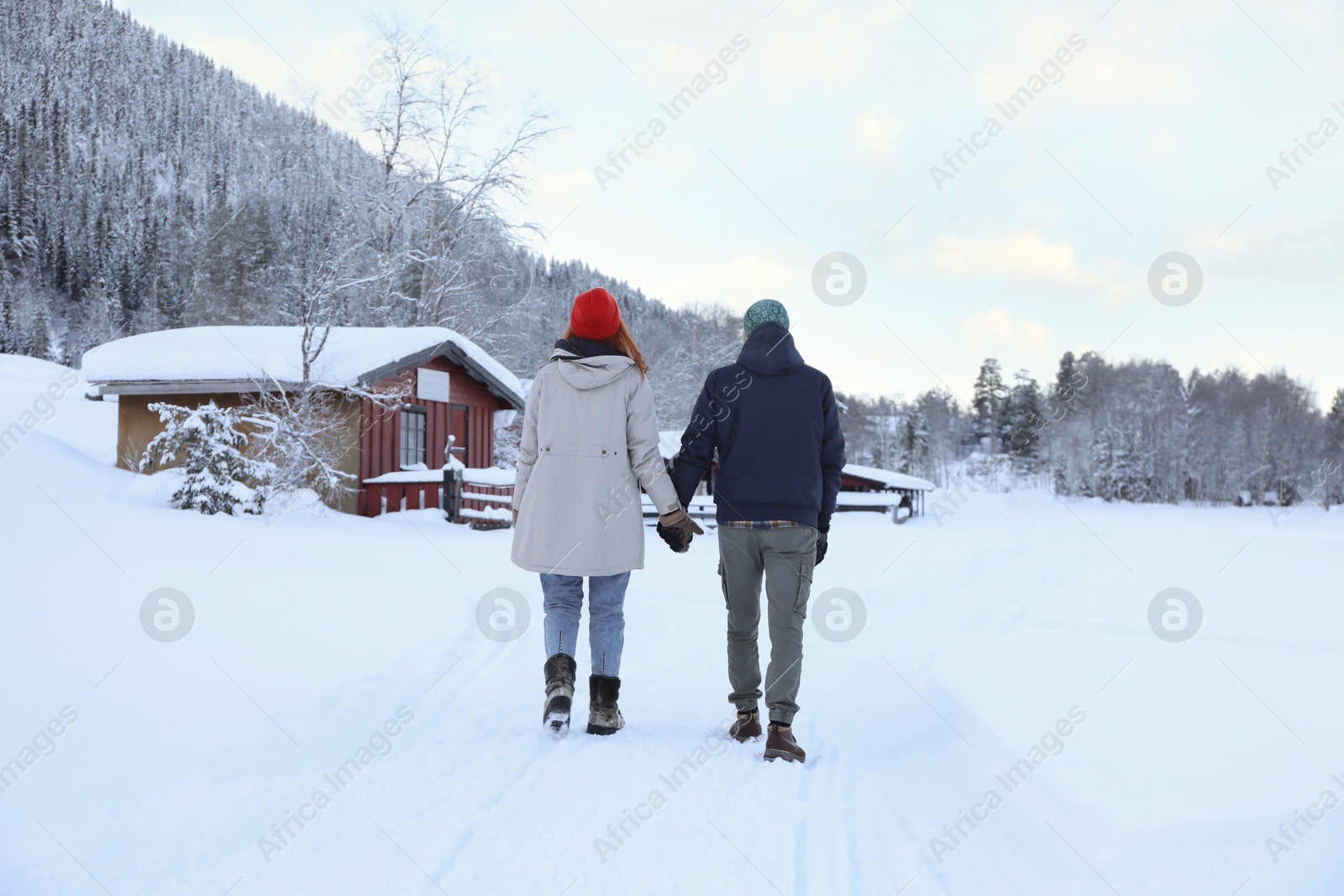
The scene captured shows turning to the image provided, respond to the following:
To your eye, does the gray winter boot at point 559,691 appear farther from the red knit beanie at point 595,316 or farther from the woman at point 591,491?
the red knit beanie at point 595,316

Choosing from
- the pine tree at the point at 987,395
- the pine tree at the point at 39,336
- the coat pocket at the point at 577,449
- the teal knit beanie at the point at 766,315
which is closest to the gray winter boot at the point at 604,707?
the coat pocket at the point at 577,449

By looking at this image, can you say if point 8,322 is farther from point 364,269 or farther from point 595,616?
point 595,616

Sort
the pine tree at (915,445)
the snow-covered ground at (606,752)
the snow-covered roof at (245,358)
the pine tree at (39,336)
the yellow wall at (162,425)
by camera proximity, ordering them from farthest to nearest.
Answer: the pine tree at (915,445)
the pine tree at (39,336)
the yellow wall at (162,425)
the snow-covered roof at (245,358)
the snow-covered ground at (606,752)

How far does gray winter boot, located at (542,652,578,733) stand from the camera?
3316mm

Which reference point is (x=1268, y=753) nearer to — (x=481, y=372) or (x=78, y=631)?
(x=78, y=631)

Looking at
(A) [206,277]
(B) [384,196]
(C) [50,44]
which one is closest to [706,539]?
(B) [384,196]

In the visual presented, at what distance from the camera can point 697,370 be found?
3734 cm

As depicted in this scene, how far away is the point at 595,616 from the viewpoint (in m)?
3.41

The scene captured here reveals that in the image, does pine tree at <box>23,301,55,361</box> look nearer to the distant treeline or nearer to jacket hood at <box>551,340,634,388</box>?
jacket hood at <box>551,340,634,388</box>

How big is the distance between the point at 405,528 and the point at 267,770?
945cm

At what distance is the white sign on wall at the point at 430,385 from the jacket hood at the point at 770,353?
13.4 metres

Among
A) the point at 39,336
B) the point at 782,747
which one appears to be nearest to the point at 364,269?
the point at 782,747

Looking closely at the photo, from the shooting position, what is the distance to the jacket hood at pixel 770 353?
130 inches

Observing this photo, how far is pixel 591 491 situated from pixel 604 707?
957mm
